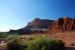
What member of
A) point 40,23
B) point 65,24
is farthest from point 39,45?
point 40,23

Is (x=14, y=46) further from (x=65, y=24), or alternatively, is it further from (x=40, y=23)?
(x=40, y=23)

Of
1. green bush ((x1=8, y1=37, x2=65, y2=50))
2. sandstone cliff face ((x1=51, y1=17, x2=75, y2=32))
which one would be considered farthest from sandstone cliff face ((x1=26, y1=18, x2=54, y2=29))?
green bush ((x1=8, y1=37, x2=65, y2=50))

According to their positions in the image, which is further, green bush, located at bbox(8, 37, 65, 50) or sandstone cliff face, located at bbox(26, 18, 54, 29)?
sandstone cliff face, located at bbox(26, 18, 54, 29)

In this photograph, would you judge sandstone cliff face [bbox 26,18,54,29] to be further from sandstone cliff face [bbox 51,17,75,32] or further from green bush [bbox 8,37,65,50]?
green bush [bbox 8,37,65,50]

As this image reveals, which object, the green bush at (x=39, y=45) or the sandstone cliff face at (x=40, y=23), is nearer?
the green bush at (x=39, y=45)

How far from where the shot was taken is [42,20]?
119000mm

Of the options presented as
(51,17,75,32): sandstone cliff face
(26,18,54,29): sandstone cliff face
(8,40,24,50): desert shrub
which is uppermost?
(26,18,54,29): sandstone cliff face

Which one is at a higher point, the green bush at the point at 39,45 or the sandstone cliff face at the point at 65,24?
the sandstone cliff face at the point at 65,24

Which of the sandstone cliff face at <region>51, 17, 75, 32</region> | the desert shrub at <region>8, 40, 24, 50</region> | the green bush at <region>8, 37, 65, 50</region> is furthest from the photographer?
the sandstone cliff face at <region>51, 17, 75, 32</region>

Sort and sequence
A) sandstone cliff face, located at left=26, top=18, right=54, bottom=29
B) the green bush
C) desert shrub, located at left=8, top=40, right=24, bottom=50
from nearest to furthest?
the green bush < desert shrub, located at left=8, top=40, right=24, bottom=50 < sandstone cliff face, located at left=26, top=18, right=54, bottom=29

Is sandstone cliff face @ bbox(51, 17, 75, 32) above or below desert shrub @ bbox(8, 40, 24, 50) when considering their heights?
above

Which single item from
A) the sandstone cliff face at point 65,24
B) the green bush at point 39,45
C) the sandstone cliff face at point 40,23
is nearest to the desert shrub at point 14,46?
the green bush at point 39,45

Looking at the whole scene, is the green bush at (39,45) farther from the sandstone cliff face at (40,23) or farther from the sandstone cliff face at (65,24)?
the sandstone cliff face at (40,23)

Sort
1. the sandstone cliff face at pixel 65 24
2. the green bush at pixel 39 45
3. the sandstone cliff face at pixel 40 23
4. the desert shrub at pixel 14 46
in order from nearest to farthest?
the green bush at pixel 39 45
the desert shrub at pixel 14 46
the sandstone cliff face at pixel 65 24
the sandstone cliff face at pixel 40 23
